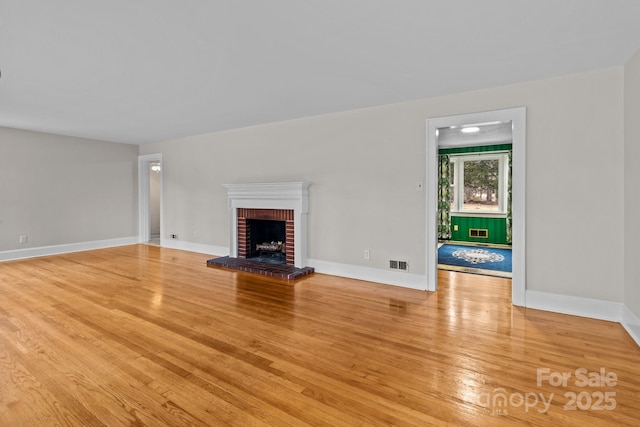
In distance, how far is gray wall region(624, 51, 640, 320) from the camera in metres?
2.56

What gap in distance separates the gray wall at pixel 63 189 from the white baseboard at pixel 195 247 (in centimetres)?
135

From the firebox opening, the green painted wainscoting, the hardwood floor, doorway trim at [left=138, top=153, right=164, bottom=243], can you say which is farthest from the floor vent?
doorway trim at [left=138, top=153, right=164, bottom=243]

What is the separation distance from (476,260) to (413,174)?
281cm

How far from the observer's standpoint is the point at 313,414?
165cm

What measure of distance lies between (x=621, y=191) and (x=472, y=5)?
7.78ft

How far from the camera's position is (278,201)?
16.2 feet

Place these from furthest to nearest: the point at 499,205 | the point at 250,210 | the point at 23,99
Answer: the point at 499,205
the point at 250,210
the point at 23,99

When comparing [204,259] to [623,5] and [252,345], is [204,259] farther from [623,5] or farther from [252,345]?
[623,5]

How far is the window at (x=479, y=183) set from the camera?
7.53m

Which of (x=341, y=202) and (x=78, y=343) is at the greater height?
(x=341, y=202)

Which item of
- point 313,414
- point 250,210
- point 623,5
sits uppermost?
point 623,5

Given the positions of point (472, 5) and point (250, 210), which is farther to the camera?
point (250, 210)

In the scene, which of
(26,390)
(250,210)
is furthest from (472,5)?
(250,210)

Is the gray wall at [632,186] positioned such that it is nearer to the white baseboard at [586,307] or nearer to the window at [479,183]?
the white baseboard at [586,307]
